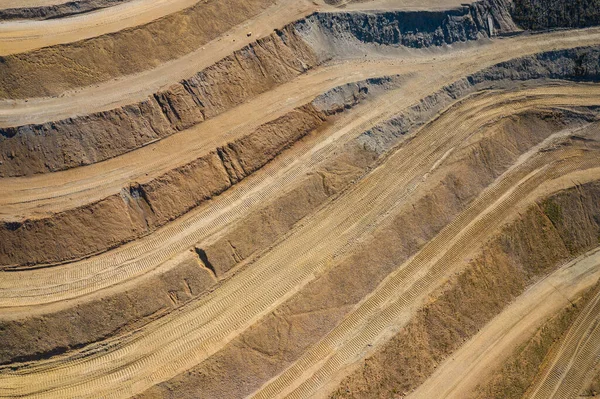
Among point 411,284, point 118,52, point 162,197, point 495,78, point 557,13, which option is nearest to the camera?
point 411,284

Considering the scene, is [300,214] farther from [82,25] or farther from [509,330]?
[82,25]

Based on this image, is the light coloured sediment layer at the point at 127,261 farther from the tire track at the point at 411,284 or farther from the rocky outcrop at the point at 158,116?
the tire track at the point at 411,284

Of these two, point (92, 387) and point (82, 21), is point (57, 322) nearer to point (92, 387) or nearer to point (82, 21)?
point (92, 387)

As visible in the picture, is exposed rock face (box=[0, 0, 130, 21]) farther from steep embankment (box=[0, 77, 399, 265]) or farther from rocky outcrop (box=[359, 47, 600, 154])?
rocky outcrop (box=[359, 47, 600, 154])

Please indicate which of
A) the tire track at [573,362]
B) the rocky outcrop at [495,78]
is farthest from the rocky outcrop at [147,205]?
the tire track at [573,362]

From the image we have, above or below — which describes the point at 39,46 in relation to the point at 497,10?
above

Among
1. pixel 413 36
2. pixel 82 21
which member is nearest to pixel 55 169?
pixel 82 21

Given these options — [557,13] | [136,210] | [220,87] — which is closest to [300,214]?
[136,210]
